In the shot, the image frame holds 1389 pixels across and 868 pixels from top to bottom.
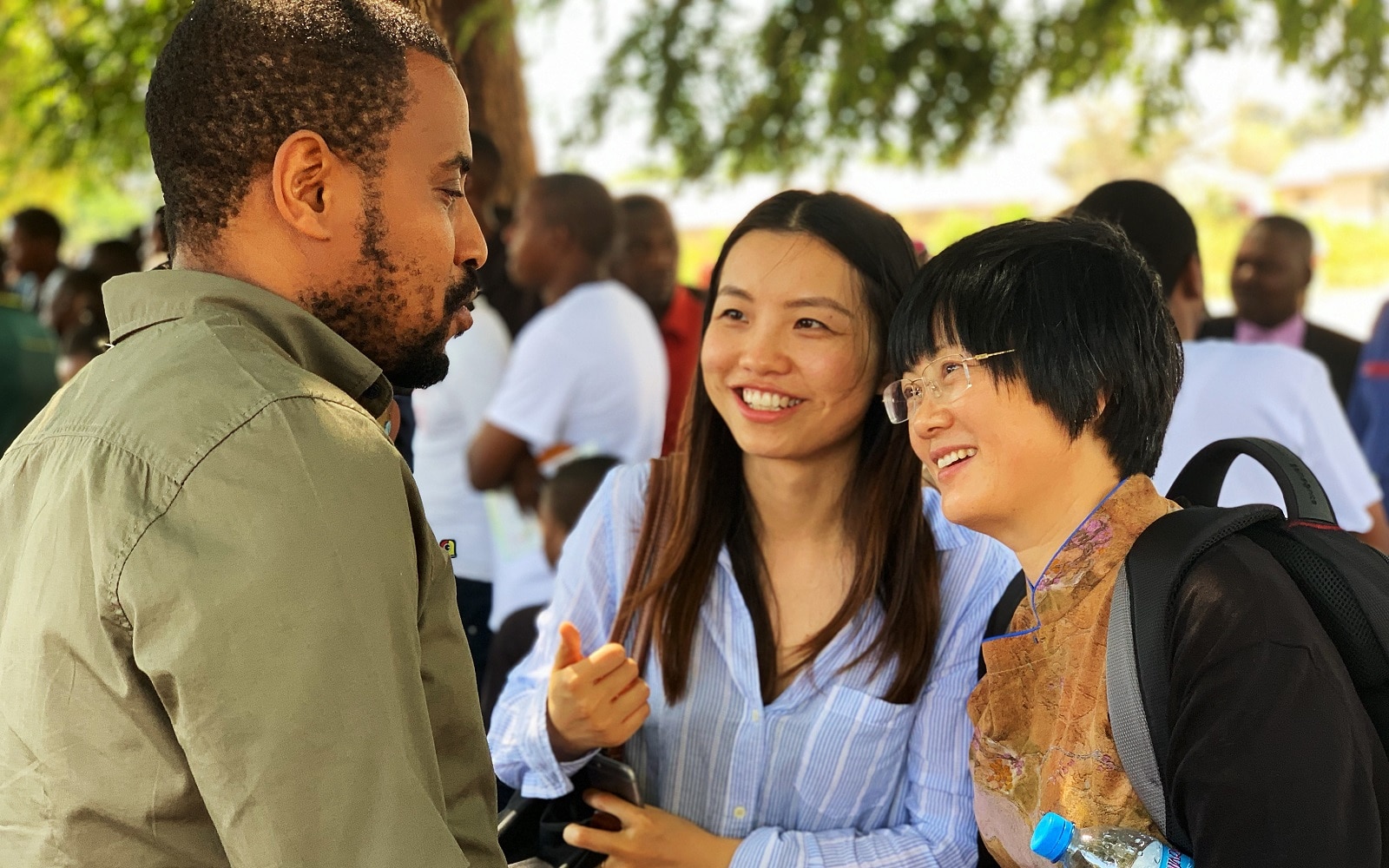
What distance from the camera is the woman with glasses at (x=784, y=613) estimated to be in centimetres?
217

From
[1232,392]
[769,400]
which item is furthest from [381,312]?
[1232,392]

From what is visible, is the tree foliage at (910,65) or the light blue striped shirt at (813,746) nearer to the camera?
the light blue striped shirt at (813,746)

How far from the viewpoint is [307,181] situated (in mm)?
1434

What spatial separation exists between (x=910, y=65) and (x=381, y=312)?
6.62 metres

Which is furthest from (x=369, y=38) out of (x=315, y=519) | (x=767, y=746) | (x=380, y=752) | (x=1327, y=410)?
(x=1327, y=410)

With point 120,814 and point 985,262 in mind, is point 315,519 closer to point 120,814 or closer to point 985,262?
point 120,814

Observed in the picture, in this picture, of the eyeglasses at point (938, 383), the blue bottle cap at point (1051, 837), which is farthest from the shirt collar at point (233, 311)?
the blue bottle cap at point (1051, 837)

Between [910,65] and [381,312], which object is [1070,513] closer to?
[381,312]

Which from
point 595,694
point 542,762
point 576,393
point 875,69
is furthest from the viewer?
point 875,69

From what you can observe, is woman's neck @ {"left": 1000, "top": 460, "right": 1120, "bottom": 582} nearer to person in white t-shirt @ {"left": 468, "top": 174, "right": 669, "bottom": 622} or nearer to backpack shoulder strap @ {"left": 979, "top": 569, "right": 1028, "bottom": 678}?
backpack shoulder strap @ {"left": 979, "top": 569, "right": 1028, "bottom": 678}

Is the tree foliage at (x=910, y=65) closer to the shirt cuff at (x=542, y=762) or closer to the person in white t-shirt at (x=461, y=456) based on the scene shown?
the person in white t-shirt at (x=461, y=456)

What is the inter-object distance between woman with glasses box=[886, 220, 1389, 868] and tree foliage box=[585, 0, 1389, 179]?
216 inches

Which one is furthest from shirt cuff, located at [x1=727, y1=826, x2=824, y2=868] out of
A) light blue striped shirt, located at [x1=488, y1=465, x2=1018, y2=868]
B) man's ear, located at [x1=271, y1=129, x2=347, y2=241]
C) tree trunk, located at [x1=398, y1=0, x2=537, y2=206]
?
tree trunk, located at [x1=398, y1=0, x2=537, y2=206]

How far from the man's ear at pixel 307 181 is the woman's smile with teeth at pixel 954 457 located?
0.92 meters
